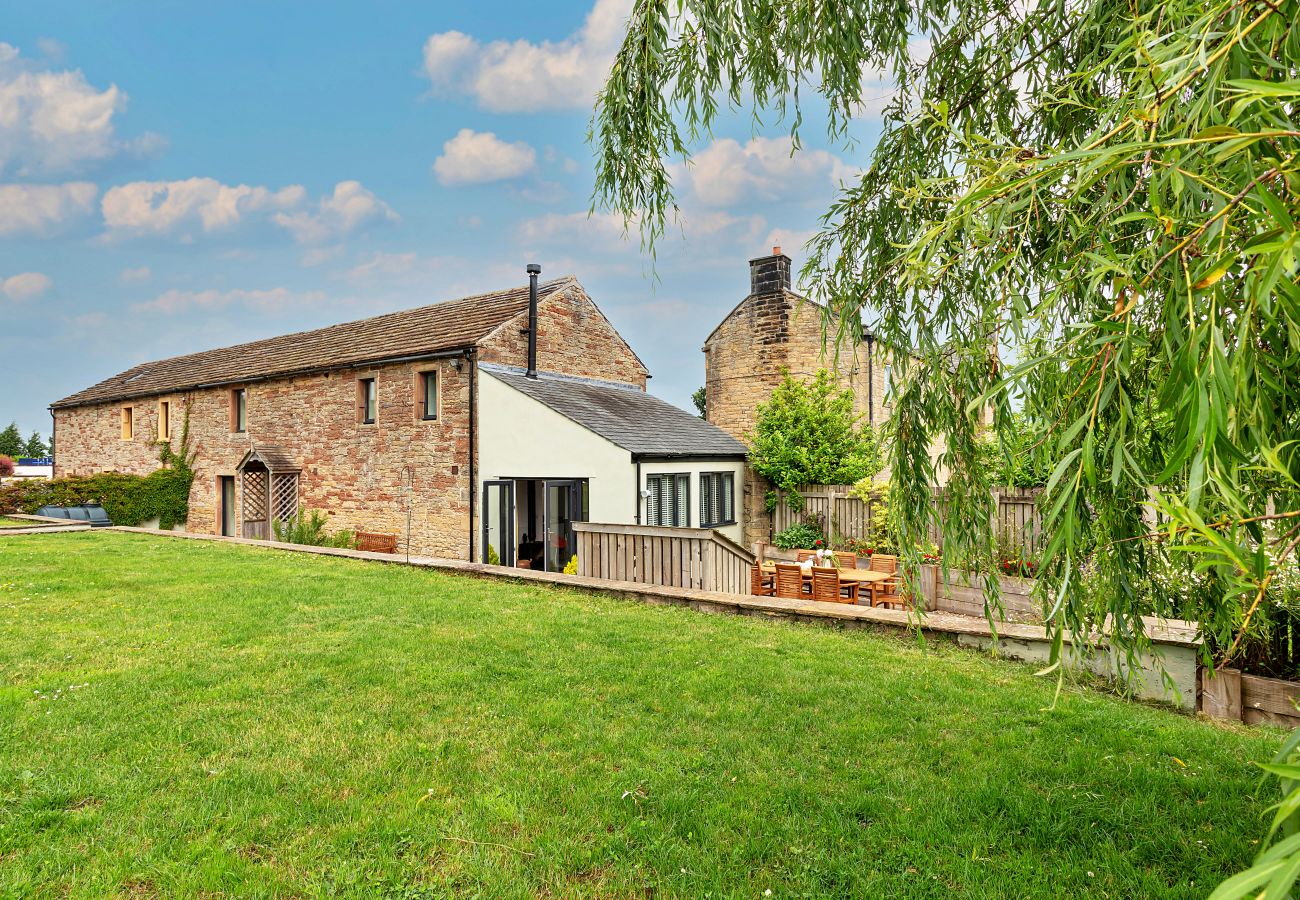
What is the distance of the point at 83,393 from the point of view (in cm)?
3102

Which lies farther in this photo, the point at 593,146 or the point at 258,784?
the point at 593,146

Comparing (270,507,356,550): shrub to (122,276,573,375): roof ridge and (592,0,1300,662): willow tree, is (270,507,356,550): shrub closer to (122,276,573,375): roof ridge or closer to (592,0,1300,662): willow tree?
(122,276,573,375): roof ridge

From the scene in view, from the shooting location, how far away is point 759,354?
68.6ft

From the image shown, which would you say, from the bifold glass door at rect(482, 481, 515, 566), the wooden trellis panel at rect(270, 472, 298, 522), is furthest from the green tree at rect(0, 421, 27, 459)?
the bifold glass door at rect(482, 481, 515, 566)

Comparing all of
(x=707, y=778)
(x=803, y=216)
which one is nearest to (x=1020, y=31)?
(x=803, y=216)

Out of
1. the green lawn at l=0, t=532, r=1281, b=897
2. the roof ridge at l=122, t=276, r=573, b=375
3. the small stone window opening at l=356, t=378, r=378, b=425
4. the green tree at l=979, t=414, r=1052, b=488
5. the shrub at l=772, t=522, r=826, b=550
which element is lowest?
the green lawn at l=0, t=532, r=1281, b=897

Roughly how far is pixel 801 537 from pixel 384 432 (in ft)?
38.9

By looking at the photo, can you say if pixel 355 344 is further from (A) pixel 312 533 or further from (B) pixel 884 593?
(B) pixel 884 593

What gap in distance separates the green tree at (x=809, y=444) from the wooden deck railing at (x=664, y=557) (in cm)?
688

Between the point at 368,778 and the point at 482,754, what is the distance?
2.37 feet

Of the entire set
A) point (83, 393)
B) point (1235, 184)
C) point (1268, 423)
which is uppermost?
point (83, 393)

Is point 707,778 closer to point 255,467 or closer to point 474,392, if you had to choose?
point 474,392

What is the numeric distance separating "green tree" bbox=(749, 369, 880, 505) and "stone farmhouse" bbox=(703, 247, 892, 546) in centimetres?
96

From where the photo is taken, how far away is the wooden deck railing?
10242 mm
